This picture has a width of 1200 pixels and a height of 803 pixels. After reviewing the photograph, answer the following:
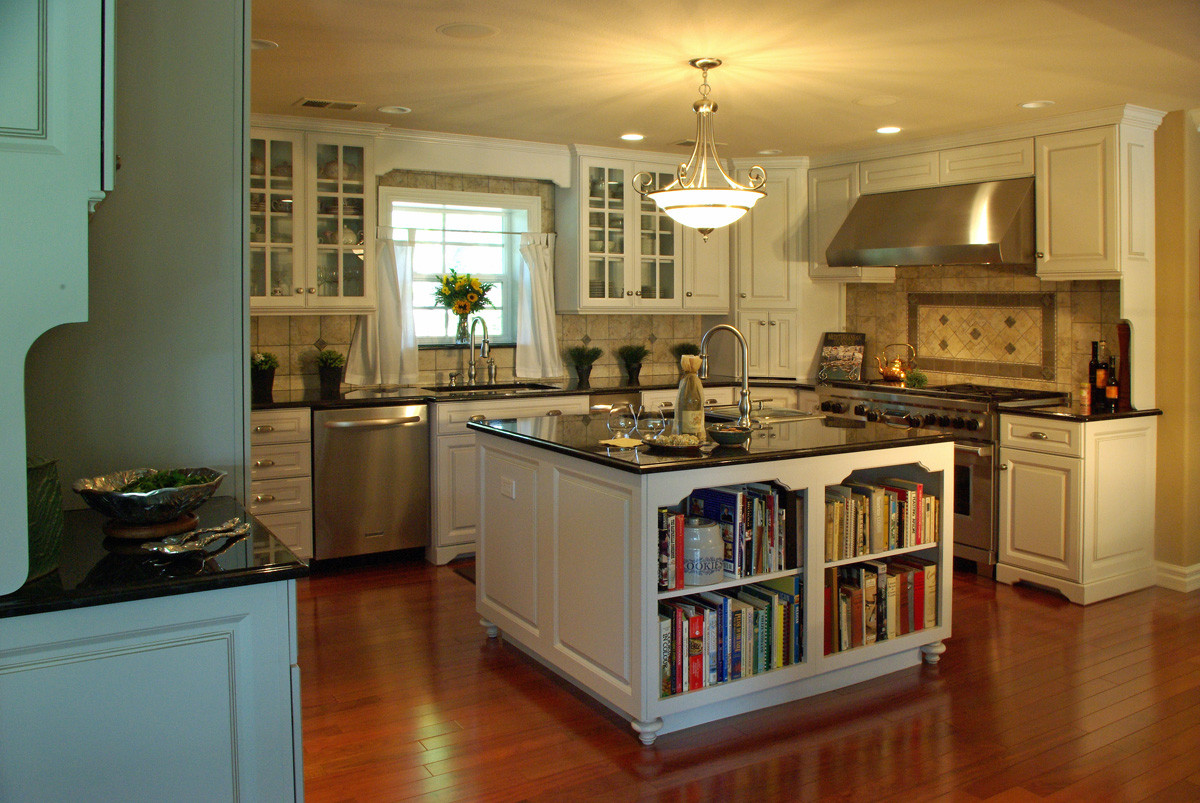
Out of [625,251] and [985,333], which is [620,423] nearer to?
[625,251]

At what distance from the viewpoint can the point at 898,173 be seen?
223 inches

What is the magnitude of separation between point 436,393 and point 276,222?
125 cm

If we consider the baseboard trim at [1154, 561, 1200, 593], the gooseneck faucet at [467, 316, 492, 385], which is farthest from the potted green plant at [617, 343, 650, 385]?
the baseboard trim at [1154, 561, 1200, 593]

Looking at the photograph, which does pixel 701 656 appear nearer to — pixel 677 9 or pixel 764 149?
pixel 677 9

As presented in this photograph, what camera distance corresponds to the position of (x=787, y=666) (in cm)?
329

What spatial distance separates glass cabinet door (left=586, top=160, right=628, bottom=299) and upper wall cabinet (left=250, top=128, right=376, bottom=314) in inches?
55.0

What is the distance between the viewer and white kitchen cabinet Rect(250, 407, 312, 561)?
4.73 metres

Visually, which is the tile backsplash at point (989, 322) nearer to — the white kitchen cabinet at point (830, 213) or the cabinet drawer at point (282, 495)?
the white kitchen cabinet at point (830, 213)

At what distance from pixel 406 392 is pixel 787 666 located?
116 inches

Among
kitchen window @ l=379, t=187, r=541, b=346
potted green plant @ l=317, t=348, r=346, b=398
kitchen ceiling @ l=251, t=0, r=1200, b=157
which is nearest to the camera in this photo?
kitchen ceiling @ l=251, t=0, r=1200, b=157

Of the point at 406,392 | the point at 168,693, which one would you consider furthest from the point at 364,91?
the point at 168,693

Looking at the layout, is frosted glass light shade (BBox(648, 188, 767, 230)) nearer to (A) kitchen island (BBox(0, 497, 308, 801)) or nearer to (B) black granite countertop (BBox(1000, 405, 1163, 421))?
(B) black granite countertop (BBox(1000, 405, 1163, 421))

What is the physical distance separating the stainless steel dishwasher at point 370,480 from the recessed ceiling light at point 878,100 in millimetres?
2767

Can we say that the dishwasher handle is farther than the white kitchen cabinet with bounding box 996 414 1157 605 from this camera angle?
Yes
